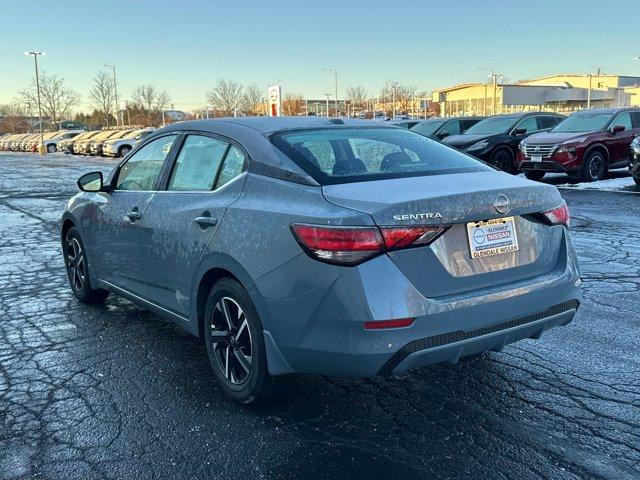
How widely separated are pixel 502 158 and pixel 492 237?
46.9 feet

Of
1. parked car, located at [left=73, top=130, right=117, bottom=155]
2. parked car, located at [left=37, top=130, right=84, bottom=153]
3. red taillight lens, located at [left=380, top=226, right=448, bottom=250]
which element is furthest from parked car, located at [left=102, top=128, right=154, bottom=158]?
red taillight lens, located at [left=380, top=226, right=448, bottom=250]

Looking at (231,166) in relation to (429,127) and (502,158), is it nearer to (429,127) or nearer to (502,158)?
(502,158)

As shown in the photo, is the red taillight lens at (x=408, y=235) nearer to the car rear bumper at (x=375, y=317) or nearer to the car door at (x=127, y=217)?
the car rear bumper at (x=375, y=317)

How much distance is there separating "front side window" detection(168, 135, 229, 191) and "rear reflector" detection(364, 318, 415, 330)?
1.47 metres

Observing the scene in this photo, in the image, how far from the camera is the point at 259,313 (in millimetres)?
3164

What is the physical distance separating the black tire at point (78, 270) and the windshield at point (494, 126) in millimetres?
13590

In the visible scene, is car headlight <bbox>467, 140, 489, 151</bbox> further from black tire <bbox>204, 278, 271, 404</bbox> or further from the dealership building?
the dealership building

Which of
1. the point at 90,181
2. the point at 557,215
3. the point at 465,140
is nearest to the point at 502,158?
the point at 465,140

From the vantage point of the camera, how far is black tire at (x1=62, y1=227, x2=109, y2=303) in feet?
17.9

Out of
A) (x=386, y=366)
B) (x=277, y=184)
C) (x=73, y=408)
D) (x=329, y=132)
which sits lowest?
(x=73, y=408)

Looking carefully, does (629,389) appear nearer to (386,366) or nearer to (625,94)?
(386,366)

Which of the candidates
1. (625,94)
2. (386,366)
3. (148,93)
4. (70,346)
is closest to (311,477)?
(386,366)

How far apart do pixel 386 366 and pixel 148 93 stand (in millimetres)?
83692

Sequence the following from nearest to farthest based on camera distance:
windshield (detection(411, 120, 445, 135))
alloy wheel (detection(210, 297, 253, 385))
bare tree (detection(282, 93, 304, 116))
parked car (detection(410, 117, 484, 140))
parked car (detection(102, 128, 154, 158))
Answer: alloy wheel (detection(210, 297, 253, 385)) < parked car (detection(410, 117, 484, 140)) < windshield (detection(411, 120, 445, 135)) < parked car (detection(102, 128, 154, 158)) < bare tree (detection(282, 93, 304, 116))
